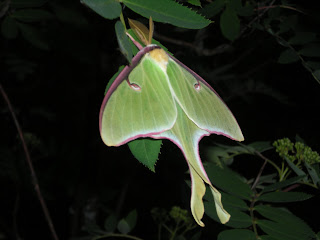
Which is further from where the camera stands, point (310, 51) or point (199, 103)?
point (310, 51)

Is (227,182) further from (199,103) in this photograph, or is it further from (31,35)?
(31,35)

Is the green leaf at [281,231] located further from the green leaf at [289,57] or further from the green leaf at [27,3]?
the green leaf at [27,3]

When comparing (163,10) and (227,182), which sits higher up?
(163,10)

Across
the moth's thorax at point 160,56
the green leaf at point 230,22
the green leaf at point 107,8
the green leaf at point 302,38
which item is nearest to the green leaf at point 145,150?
the moth's thorax at point 160,56

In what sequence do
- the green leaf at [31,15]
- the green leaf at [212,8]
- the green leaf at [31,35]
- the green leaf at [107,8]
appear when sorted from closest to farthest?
1. the green leaf at [107,8]
2. the green leaf at [212,8]
3. the green leaf at [31,15]
4. the green leaf at [31,35]

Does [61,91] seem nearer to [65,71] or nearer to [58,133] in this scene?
[65,71]

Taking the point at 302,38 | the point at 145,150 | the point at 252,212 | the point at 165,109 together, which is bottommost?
the point at 252,212

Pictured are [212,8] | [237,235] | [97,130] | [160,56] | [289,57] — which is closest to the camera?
[160,56]

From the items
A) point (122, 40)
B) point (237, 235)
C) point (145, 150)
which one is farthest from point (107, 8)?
point (237, 235)
